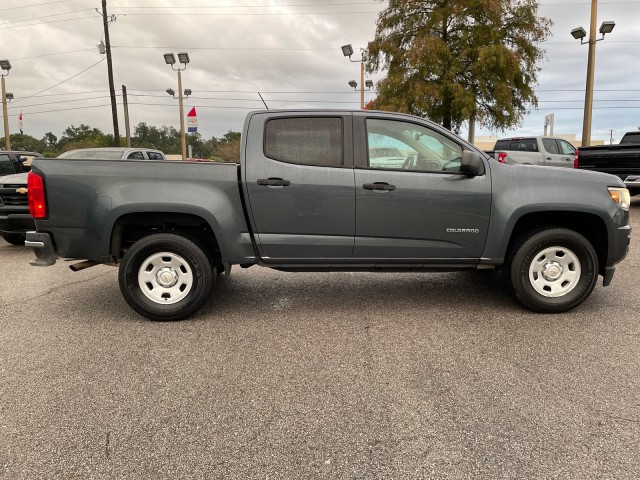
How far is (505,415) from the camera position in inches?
111

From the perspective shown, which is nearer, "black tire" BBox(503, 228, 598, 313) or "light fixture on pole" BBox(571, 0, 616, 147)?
"black tire" BBox(503, 228, 598, 313)

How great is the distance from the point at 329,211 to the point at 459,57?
637 inches

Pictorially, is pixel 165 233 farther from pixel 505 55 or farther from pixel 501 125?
pixel 501 125

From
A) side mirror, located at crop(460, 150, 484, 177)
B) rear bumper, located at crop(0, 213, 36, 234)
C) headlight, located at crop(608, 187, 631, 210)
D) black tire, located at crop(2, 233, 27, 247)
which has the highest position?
side mirror, located at crop(460, 150, 484, 177)

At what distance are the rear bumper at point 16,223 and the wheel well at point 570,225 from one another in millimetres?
6954

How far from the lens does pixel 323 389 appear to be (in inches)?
124

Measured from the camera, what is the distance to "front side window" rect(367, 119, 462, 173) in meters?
4.51

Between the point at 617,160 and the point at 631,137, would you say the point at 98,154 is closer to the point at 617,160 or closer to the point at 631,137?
the point at 617,160

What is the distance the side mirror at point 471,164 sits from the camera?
4230 millimetres

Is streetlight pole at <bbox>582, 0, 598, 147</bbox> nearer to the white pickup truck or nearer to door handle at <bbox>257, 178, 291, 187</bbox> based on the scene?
the white pickup truck

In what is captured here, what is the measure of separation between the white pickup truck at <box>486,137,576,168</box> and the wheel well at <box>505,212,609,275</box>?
10852 mm

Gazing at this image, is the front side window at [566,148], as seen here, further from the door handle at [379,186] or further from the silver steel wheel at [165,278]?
the silver steel wheel at [165,278]

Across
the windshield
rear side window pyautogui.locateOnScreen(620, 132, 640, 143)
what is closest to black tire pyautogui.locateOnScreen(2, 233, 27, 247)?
the windshield

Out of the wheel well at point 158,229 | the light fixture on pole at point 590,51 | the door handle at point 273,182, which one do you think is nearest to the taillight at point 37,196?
the wheel well at point 158,229
